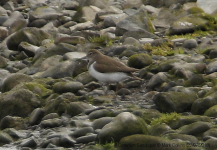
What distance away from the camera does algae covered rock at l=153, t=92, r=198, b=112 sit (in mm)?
9242

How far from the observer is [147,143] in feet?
21.8

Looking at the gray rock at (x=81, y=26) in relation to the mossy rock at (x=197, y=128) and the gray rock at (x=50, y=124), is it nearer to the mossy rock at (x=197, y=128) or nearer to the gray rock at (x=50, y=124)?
the gray rock at (x=50, y=124)

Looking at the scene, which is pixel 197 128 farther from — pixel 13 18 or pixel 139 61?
pixel 13 18

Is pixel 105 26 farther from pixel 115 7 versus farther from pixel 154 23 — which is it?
pixel 115 7

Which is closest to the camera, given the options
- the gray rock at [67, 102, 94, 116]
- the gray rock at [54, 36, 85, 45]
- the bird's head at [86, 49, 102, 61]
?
the gray rock at [67, 102, 94, 116]

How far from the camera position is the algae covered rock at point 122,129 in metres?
7.33

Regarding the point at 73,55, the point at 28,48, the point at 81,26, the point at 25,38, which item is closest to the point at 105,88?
the point at 73,55

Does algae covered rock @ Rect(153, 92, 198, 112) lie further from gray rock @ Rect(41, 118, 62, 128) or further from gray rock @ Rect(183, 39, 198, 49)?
gray rock @ Rect(183, 39, 198, 49)

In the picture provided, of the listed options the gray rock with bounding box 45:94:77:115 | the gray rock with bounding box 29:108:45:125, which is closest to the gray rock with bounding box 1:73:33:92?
the gray rock with bounding box 45:94:77:115

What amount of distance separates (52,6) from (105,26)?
5.72 meters

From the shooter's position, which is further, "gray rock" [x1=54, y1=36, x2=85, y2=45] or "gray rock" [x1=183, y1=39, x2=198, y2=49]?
"gray rock" [x1=54, y1=36, x2=85, y2=45]

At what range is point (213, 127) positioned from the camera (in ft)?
25.0

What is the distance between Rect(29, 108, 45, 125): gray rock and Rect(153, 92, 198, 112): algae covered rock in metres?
2.56

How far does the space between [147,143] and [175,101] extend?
9.12ft
